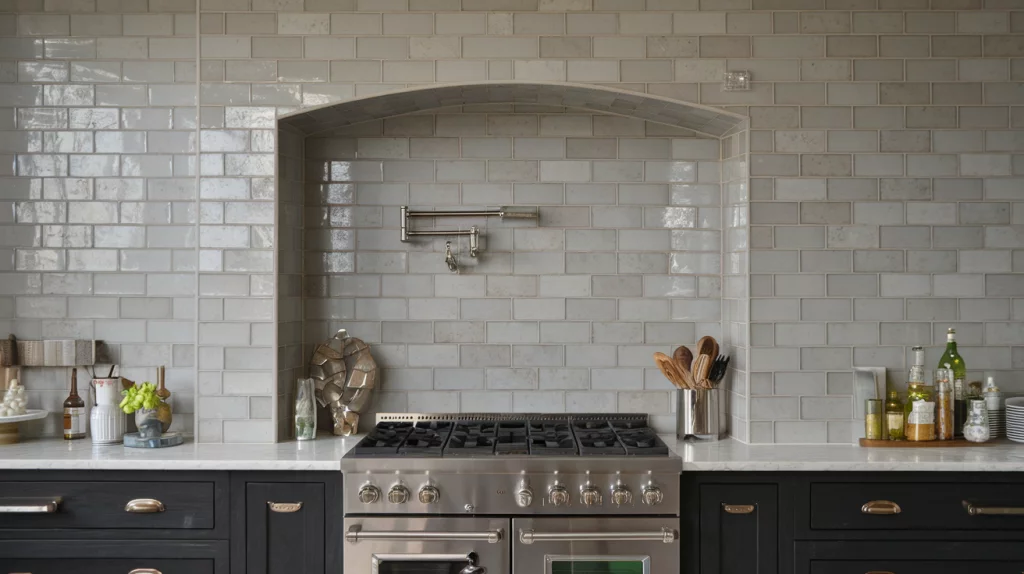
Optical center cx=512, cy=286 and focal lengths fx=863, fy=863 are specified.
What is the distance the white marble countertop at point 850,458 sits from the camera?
125 inches

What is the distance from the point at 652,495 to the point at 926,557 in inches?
41.4

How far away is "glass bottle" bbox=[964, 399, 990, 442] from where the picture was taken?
3.49 meters

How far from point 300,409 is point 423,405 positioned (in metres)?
0.60

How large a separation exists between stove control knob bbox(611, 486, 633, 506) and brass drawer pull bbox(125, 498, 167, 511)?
1702mm

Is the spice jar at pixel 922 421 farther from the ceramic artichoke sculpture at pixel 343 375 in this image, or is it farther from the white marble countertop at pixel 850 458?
the ceramic artichoke sculpture at pixel 343 375

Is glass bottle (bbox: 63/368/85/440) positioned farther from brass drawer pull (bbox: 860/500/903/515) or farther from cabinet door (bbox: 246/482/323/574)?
brass drawer pull (bbox: 860/500/903/515)

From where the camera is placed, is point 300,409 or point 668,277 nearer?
point 300,409

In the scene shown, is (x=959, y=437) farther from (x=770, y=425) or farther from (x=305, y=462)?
(x=305, y=462)

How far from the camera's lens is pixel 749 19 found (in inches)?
143

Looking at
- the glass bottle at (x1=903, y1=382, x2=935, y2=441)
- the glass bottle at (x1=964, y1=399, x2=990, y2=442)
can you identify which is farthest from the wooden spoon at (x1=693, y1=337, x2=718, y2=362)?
the glass bottle at (x1=964, y1=399, x2=990, y2=442)

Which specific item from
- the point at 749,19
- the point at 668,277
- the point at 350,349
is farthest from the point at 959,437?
the point at 350,349

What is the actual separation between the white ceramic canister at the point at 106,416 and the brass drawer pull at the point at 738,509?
A: 2515mm

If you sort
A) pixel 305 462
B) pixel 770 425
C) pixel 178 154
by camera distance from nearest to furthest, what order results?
pixel 305 462
pixel 770 425
pixel 178 154

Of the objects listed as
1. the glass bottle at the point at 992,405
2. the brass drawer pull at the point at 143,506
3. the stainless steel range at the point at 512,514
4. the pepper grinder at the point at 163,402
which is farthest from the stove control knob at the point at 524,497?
the glass bottle at the point at 992,405
